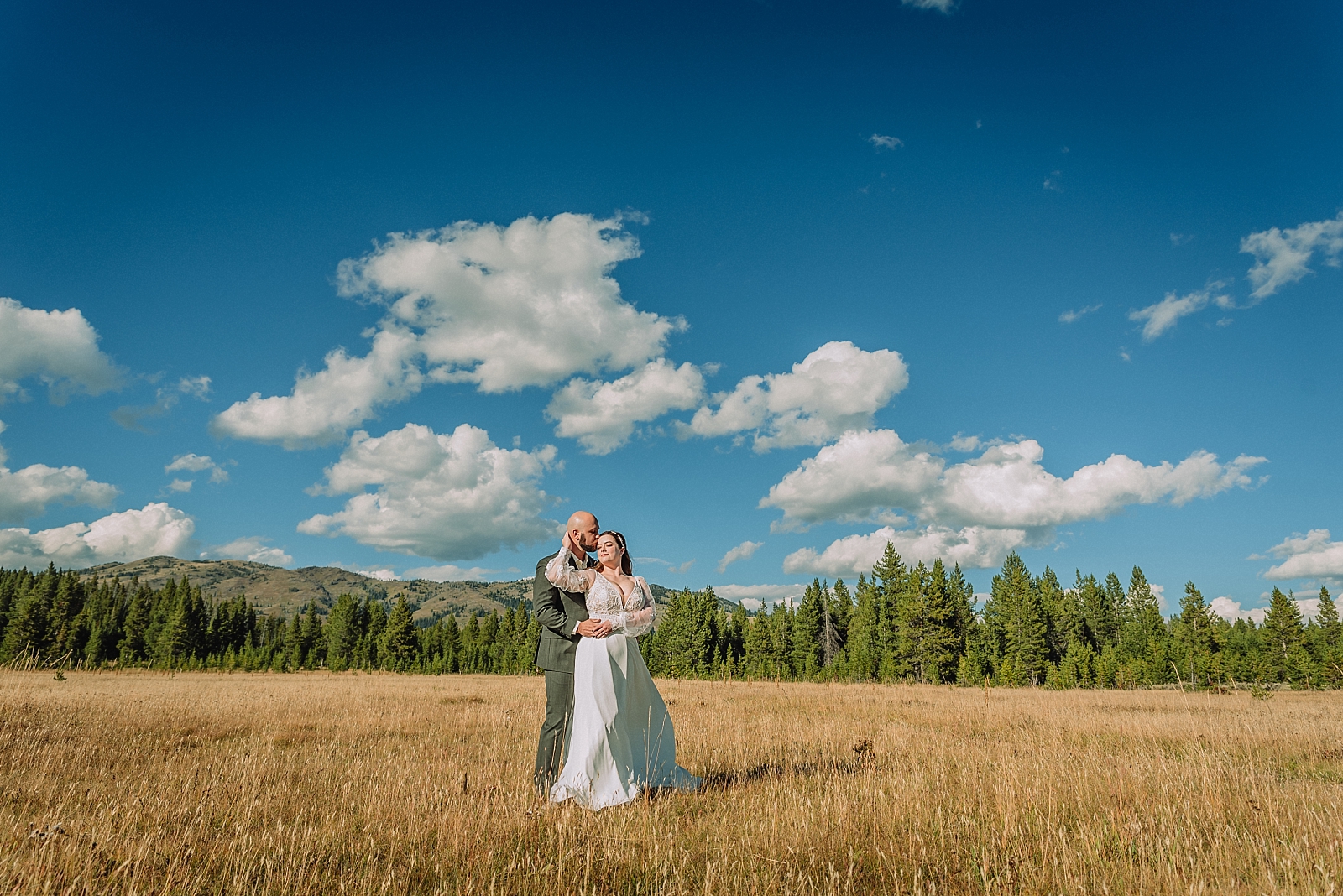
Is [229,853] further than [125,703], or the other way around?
[125,703]

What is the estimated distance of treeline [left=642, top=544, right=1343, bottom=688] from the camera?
55.7 metres

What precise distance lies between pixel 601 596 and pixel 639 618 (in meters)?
0.46

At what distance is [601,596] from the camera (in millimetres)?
6223

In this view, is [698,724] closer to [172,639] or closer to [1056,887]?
[1056,887]

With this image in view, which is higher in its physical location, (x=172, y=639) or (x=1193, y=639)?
(x=1193, y=639)

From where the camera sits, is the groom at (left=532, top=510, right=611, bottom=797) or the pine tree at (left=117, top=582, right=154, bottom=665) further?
the pine tree at (left=117, top=582, right=154, bottom=665)

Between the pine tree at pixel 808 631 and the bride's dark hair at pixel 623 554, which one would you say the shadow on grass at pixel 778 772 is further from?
the pine tree at pixel 808 631

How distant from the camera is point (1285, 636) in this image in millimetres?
66812

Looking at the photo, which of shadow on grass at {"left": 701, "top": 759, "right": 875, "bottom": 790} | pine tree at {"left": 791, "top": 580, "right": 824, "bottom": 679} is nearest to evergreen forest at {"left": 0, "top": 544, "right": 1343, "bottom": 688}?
pine tree at {"left": 791, "top": 580, "right": 824, "bottom": 679}

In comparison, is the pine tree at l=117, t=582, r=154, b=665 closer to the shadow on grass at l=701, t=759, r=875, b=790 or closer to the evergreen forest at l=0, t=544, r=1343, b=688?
the evergreen forest at l=0, t=544, r=1343, b=688

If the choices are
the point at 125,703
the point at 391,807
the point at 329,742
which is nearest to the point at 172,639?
the point at 125,703

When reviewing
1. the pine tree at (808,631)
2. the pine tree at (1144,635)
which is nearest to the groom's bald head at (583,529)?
the pine tree at (1144,635)

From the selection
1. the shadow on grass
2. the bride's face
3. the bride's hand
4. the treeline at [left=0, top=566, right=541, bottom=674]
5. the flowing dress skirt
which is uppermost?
the bride's face

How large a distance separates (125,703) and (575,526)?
13874mm
